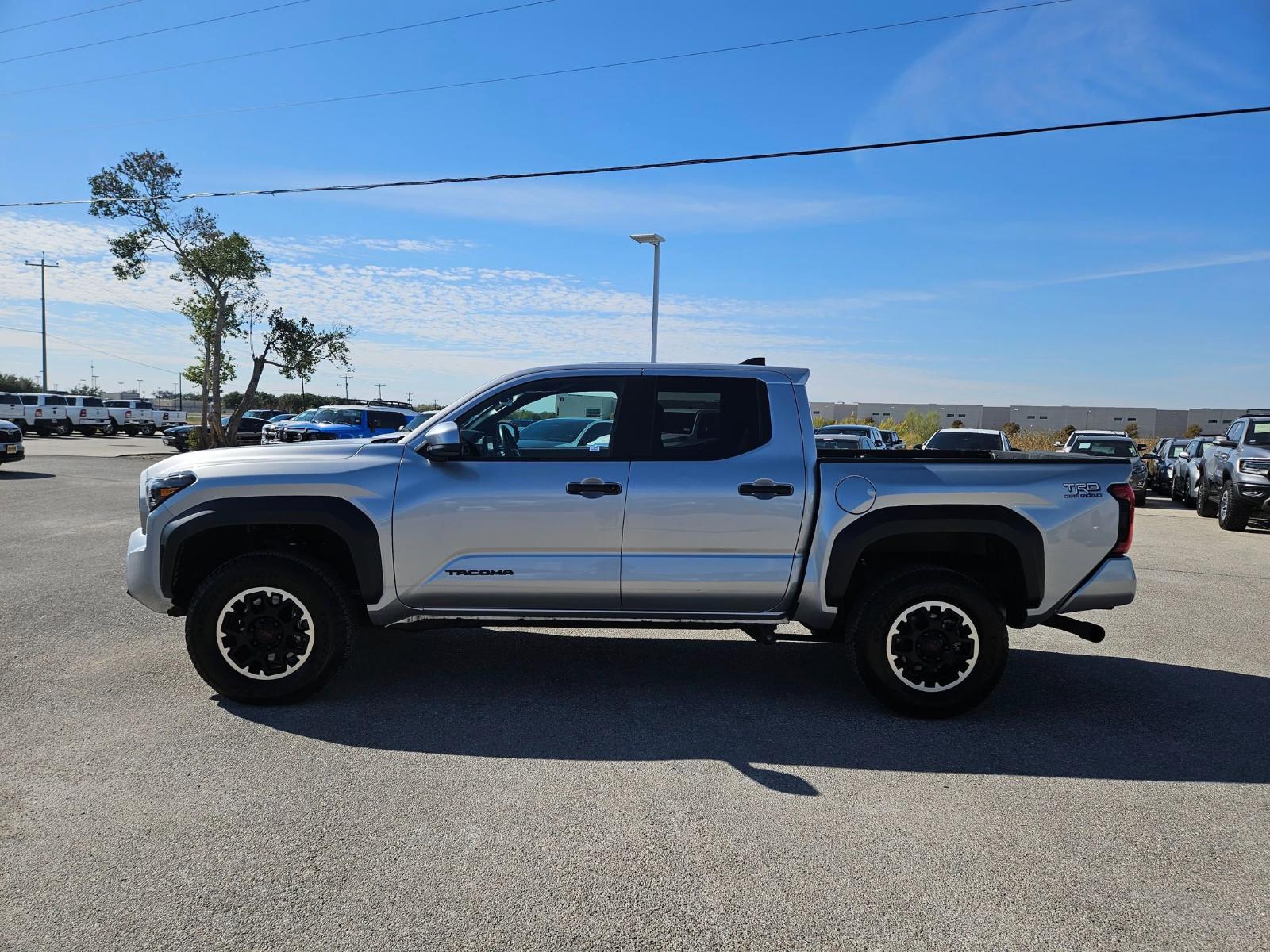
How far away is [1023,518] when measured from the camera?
4977 millimetres

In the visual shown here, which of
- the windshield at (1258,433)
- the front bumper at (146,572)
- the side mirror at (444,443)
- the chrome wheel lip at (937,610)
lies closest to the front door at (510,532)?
the side mirror at (444,443)

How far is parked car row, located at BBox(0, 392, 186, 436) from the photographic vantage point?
141 ft

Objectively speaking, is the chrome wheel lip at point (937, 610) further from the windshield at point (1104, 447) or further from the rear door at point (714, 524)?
the windshield at point (1104, 447)

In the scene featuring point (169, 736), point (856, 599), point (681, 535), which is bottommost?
point (169, 736)

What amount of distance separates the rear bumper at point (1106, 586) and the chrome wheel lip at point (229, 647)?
420cm

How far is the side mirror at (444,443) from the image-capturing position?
485 centimetres

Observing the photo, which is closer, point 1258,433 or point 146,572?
point 146,572

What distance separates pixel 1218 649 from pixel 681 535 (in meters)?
4.45

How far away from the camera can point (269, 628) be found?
4992 mm

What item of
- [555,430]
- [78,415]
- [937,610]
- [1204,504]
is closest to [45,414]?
[78,415]

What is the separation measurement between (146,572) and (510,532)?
6.77 ft

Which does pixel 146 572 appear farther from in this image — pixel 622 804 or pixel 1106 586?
pixel 1106 586

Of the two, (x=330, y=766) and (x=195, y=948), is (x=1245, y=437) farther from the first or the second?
(x=195, y=948)

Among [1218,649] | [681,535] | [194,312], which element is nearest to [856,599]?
[681,535]
